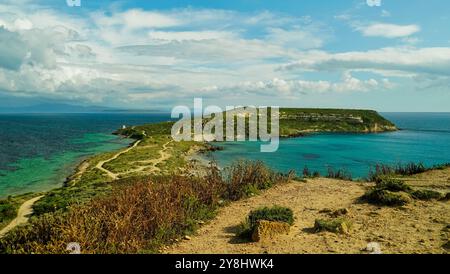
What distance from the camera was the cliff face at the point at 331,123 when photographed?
136m

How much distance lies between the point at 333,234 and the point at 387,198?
656 centimetres

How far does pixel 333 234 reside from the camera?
15164 mm

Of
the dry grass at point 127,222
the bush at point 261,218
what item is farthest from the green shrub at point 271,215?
the dry grass at point 127,222

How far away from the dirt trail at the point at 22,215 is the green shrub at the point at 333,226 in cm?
2167

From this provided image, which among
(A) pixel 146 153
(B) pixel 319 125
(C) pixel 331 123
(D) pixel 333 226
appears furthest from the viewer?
(C) pixel 331 123

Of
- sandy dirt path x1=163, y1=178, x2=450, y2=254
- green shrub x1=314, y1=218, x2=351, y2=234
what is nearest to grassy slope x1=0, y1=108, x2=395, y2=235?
sandy dirt path x1=163, y1=178, x2=450, y2=254

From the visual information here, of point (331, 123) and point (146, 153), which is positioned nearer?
point (146, 153)

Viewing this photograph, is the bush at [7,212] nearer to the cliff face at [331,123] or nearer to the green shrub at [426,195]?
the green shrub at [426,195]

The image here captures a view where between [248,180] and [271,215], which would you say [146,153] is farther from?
[271,215]

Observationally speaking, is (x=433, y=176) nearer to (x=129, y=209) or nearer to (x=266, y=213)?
(x=266, y=213)

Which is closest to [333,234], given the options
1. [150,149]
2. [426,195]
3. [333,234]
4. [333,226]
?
[333,234]

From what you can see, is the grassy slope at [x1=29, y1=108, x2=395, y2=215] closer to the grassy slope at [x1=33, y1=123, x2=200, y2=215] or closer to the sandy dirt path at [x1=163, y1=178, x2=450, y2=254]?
the grassy slope at [x1=33, y1=123, x2=200, y2=215]

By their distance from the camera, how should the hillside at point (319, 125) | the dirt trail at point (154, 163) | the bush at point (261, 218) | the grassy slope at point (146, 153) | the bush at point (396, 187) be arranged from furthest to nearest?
the hillside at point (319, 125) < the dirt trail at point (154, 163) < the grassy slope at point (146, 153) < the bush at point (396, 187) < the bush at point (261, 218)

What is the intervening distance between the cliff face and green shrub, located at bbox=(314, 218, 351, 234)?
351ft
